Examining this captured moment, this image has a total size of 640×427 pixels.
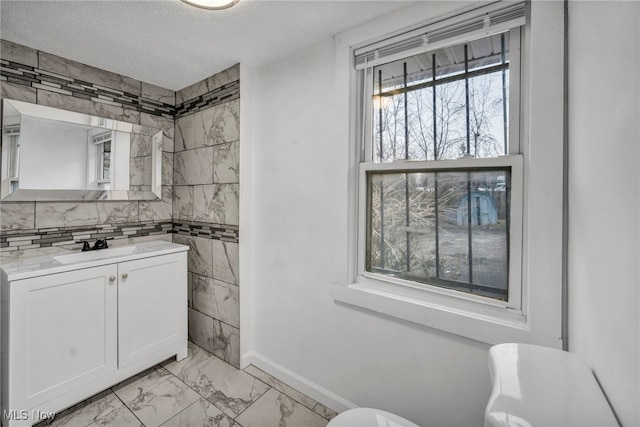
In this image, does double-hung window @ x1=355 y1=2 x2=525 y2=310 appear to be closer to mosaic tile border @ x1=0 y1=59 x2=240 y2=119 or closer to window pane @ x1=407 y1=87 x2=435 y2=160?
window pane @ x1=407 y1=87 x2=435 y2=160

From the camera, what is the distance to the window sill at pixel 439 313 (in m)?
1.15

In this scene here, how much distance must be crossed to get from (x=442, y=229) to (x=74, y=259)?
2386 millimetres

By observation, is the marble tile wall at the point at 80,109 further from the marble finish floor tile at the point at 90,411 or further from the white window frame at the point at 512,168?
the white window frame at the point at 512,168

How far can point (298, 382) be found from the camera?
6.10ft

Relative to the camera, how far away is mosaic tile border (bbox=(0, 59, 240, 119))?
69.8 inches

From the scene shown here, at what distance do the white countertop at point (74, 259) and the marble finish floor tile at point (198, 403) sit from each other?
883 mm

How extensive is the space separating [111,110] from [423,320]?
2.70 meters

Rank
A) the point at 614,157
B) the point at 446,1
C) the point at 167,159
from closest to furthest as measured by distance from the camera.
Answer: the point at 614,157
the point at 446,1
the point at 167,159

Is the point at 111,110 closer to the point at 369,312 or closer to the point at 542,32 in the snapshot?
the point at 369,312

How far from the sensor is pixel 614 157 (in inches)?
24.7

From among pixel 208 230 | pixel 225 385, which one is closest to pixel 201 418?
pixel 225 385

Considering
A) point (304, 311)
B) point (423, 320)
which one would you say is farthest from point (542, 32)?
point (304, 311)

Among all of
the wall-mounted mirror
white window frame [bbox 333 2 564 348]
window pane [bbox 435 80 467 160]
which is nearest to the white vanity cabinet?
the wall-mounted mirror

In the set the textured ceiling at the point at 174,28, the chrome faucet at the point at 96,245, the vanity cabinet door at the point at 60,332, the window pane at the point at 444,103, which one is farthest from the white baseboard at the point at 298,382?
the textured ceiling at the point at 174,28
